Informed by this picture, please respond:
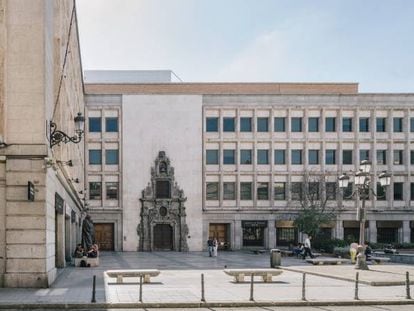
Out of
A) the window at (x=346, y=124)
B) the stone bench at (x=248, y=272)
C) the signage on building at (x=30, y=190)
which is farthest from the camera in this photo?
the window at (x=346, y=124)

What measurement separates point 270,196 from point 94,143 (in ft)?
61.2

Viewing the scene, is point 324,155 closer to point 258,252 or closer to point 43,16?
point 258,252

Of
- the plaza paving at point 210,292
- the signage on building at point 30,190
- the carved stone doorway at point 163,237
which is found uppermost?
the signage on building at point 30,190

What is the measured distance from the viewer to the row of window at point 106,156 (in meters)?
67.9

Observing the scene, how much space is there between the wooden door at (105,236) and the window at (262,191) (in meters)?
15.3

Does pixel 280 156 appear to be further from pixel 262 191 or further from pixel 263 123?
pixel 262 191

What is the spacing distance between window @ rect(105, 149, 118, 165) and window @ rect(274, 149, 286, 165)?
16.3 metres

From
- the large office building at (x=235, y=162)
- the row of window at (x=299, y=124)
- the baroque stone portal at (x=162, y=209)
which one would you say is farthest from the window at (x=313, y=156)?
the baroque stone portal at (x=162, y=209)

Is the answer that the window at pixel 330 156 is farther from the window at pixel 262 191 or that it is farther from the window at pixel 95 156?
the window at pixel 95 156

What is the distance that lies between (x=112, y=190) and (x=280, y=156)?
17.5m

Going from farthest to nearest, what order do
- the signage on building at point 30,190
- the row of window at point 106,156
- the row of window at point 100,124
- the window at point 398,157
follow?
1. the window at point 398,157
2. the row of window at point 100,124
3. the row of window at point 106,156
4. the signage on building at point 30,190

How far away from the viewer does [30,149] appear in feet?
73.5

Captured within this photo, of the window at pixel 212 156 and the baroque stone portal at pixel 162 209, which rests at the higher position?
the window at pixel 212 156

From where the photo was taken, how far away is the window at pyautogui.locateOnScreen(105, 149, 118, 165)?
6819 centimetres
